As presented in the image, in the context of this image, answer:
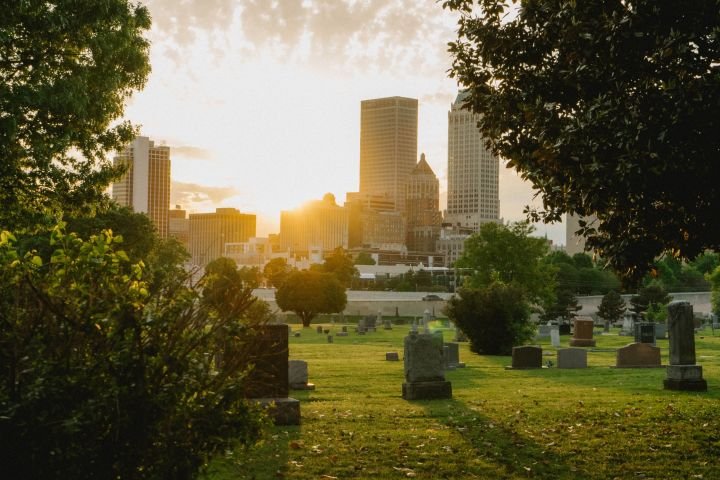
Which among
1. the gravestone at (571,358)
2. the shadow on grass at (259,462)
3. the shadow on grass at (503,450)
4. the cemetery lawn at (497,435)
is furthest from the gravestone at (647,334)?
the shadow on grass at (259,462)

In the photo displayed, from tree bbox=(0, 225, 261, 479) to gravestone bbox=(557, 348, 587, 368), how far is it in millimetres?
21104

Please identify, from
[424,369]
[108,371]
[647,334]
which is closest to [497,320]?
[647,334]

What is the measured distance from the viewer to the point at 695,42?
9906 millimetres

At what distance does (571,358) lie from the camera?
25891 millimetres

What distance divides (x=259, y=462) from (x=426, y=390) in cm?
738

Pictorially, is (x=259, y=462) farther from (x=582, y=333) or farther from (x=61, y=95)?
(x=582, y=333)

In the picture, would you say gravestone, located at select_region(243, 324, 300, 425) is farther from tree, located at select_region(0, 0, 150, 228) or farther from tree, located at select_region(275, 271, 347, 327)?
tree, located at select_region(275, 271, 347, 327)

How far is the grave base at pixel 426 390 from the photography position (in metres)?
16.8

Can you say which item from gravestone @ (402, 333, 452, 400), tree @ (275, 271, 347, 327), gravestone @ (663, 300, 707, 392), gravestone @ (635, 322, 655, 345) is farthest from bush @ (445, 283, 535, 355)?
tree @ (275, 271, 347, 327)

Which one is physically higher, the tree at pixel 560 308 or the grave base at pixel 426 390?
the tree at pixel 560 308

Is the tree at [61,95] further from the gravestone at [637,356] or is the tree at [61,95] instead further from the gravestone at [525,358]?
the gravestone at [637,356]

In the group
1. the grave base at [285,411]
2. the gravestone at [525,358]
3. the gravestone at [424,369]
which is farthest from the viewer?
the gravestone at [525,358]

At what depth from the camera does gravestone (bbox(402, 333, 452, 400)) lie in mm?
16703

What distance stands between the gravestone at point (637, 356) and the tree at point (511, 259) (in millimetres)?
36536
